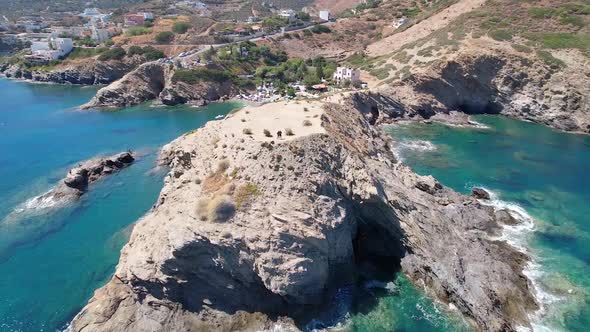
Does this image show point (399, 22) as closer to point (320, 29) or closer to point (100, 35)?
point (320, 29)

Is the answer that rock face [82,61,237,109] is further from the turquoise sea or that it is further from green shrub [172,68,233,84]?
the turquoise sea

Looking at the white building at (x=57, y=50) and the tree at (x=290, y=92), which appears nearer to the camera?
the tree at (x=290, y=92)

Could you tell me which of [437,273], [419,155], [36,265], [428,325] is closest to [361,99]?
[419,155]

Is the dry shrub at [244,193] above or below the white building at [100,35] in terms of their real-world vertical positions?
above

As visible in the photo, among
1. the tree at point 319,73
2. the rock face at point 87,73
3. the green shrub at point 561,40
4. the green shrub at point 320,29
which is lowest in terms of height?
the rock face at point 87,73

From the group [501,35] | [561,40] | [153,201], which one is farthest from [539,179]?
[153,201]

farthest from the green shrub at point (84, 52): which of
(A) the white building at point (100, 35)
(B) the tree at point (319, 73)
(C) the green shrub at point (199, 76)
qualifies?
(B) the tree at point (319, 73)

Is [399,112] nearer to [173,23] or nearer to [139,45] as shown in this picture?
[139,45]

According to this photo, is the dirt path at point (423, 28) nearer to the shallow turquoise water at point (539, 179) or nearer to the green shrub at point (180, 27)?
the shallow turquoise water at point (539, 179)
